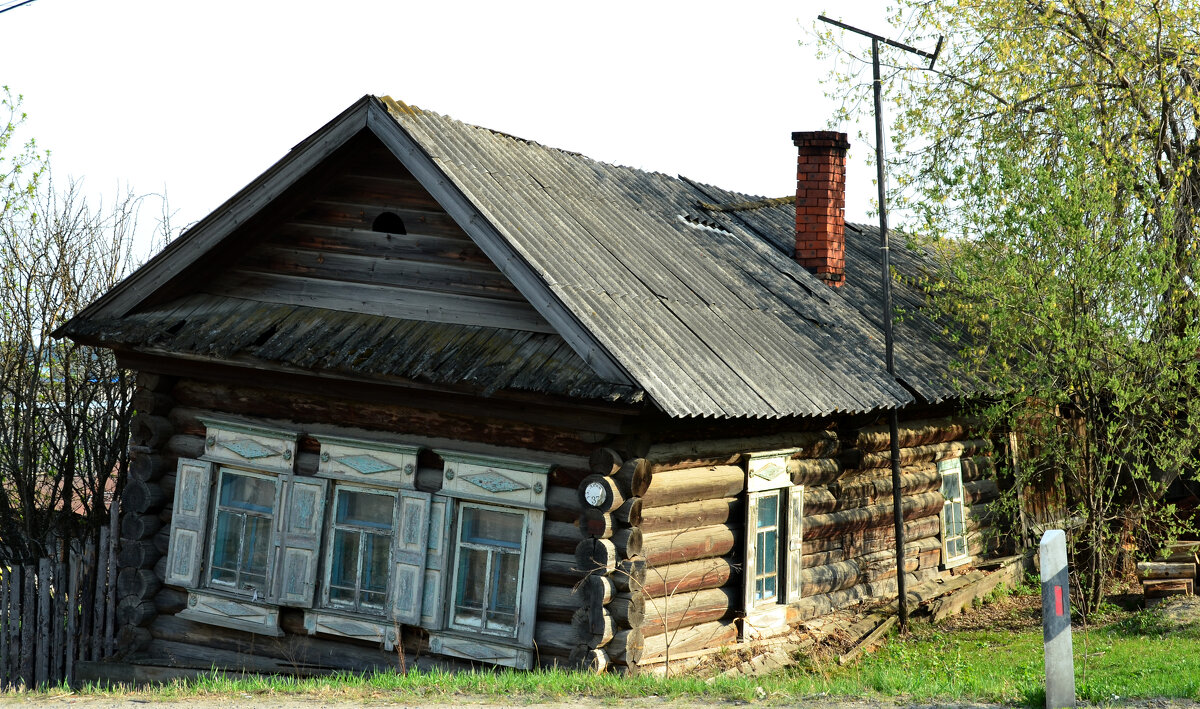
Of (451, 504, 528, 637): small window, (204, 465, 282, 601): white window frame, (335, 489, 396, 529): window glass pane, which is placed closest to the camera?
(451, 504, 528, 637): small window

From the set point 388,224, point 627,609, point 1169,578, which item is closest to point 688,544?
point 627,609

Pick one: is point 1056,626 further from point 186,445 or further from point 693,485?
point 186,445

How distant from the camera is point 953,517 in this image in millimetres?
15133

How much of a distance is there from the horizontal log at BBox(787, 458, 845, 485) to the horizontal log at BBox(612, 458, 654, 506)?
243cm

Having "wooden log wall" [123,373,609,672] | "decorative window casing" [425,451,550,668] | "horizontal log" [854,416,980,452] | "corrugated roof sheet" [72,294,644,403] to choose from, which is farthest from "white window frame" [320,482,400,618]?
"horizontal log" [854,416,980,452]

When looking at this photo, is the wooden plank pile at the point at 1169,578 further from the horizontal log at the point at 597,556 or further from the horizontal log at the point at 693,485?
the horizontal log at the point at 597,556

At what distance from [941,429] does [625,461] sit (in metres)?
6.33

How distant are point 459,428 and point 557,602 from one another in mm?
1731

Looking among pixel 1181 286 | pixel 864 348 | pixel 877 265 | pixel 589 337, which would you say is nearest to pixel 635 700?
pixel 589 337

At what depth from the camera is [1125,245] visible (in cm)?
1244

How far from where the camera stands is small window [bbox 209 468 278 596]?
11.1 metres

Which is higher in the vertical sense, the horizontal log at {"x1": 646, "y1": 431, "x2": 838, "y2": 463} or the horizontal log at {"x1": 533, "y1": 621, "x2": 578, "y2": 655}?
the horizontal log at {"x1": 646, "y1": 431, "x2": 838, "y2": 463}

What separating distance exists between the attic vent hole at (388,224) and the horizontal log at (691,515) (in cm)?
370

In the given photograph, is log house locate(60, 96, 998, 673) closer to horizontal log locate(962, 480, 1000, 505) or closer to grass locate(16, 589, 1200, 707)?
grass locate(16, 589, 1200, 707)
